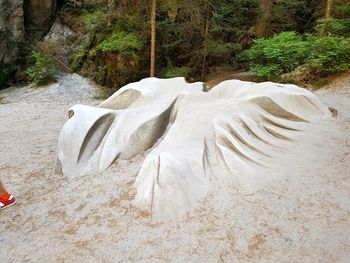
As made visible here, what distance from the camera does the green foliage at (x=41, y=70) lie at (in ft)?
43.5

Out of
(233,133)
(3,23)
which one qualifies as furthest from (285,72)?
(3,23)

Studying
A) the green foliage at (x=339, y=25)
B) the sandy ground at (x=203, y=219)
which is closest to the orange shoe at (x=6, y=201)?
the sandy ground at (x=203, y=219)

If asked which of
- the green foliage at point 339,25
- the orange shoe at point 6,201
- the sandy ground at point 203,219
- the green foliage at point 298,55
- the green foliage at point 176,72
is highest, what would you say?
the green foliage at point 339,25

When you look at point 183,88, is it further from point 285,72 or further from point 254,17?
point 254,17

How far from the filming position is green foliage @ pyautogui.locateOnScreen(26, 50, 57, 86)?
13250mm

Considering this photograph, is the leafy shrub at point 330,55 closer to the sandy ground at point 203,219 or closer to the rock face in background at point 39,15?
the sandy ground at point 203,219

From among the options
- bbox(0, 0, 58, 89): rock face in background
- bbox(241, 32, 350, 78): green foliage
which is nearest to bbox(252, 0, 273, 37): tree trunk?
bbox(241, 32, 350, 78): green foliage

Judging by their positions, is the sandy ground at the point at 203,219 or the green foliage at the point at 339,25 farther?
the green foliage at the point at 339,25

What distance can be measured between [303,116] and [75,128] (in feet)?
13.1

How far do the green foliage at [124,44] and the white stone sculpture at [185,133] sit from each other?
21.7ft

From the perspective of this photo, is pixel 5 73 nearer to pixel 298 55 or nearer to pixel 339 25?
pixel 298 55

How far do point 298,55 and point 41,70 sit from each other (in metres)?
11.0

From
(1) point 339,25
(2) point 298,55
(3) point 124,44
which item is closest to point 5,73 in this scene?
(3) point 124,44

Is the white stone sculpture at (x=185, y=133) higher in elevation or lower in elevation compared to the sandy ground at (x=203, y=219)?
higher
